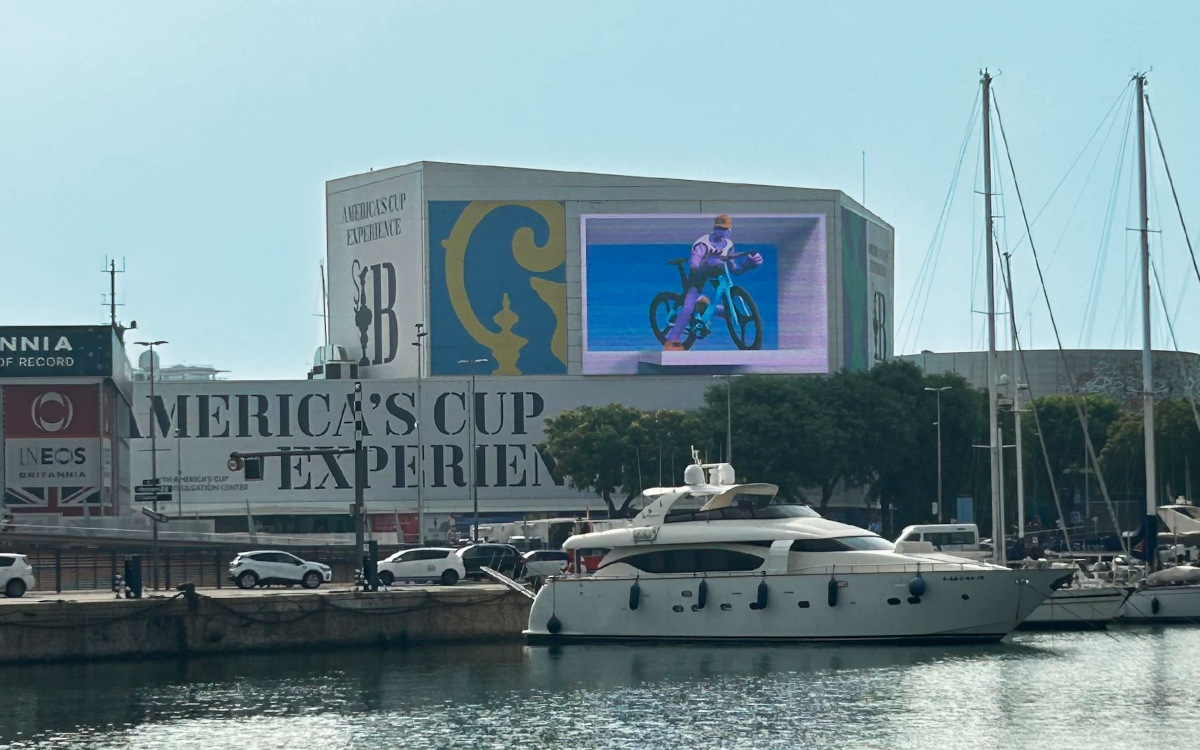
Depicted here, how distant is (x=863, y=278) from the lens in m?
155

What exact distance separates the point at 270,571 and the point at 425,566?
5.53 meters

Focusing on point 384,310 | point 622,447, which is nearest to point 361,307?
point 384,310

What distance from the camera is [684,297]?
14438 centimetres

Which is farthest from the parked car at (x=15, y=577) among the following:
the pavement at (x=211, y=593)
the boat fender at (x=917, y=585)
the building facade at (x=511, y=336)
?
the building facade at (x=511, y=336)

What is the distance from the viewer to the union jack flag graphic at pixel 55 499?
337 ft

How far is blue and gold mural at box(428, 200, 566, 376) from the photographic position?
144500mm

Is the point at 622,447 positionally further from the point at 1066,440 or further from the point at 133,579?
the point at 133,579

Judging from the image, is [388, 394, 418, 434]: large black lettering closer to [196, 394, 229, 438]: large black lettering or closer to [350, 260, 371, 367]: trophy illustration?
[196, 394, 229, 438]: large black lettering

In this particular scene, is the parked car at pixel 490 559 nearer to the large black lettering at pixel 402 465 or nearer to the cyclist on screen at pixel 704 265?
the large black lettering at pixel 402 465

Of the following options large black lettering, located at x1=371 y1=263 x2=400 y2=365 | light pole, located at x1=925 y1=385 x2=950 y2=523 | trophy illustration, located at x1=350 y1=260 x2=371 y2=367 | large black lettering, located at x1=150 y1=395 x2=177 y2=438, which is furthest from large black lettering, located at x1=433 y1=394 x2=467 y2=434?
light pole, located at x1=925 y1=385 x2=950 y2=523

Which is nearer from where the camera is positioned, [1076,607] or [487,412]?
[1076,607]

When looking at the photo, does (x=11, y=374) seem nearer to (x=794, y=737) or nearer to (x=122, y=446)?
(x=122, y=446)

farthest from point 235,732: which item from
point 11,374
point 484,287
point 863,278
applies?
point 863,278

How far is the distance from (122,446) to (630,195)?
4333 centimetres
